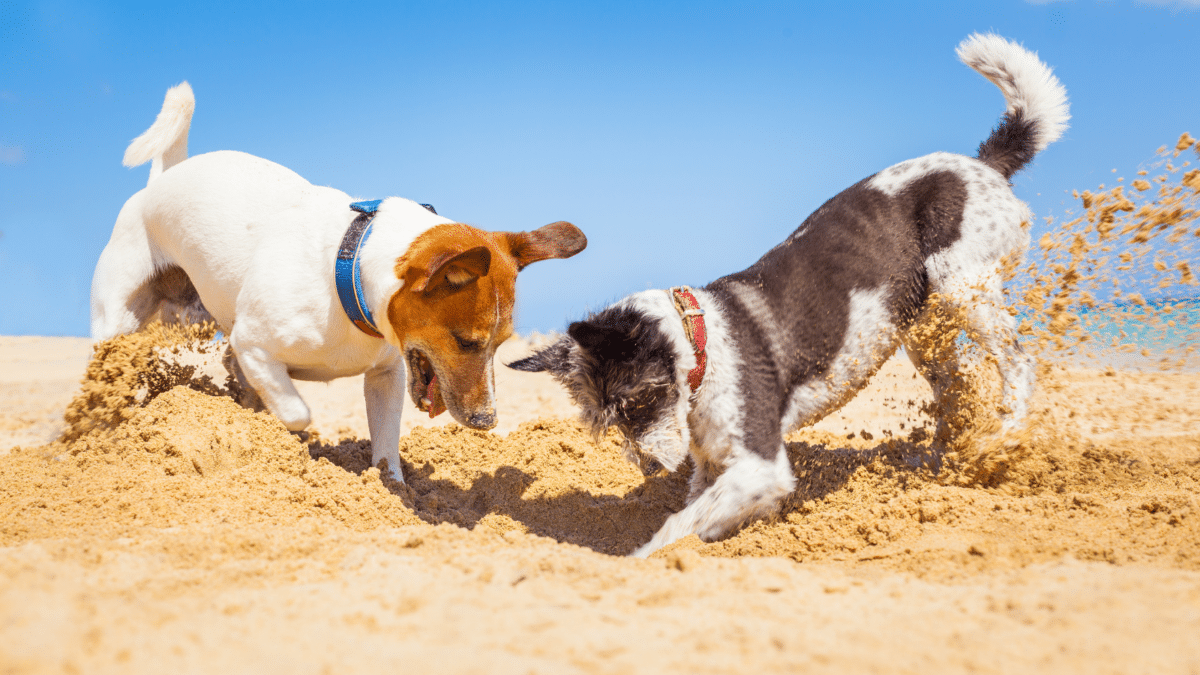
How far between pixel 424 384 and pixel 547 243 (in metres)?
1.04

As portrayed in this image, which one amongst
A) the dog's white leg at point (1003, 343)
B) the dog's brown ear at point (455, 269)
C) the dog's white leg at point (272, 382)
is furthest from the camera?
the dog's white leg at point (1003, 343)

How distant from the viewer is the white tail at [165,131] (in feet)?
16.4

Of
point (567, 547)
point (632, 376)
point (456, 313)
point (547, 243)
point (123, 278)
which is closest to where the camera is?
point (567, 547)

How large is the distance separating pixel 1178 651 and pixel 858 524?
71.3 inches

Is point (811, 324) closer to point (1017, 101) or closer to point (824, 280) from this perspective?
point (824, 280)

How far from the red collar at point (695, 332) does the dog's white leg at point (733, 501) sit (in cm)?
44

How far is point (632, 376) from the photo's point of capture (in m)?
3.47

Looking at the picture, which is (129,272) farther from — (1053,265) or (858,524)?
(1053,265)

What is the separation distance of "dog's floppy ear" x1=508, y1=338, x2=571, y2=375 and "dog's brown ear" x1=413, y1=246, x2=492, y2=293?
0.57 meters

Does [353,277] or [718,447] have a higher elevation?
[353,277]

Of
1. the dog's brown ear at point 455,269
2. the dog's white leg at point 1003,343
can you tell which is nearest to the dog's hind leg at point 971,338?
the dog's white leg at point 1003,343

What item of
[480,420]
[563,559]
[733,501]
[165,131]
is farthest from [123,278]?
[733,501]

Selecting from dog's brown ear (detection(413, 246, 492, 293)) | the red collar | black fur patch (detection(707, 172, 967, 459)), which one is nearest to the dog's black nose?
dog's brown ear (detection(413, 246, 492, 293))

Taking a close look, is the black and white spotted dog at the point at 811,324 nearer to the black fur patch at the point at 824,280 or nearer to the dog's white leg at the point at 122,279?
the black fur patch at the point at 824,280
